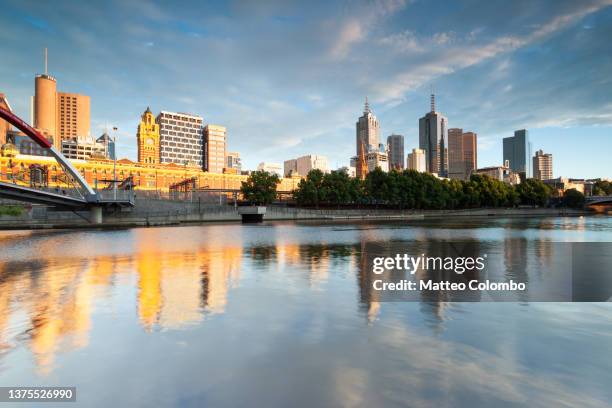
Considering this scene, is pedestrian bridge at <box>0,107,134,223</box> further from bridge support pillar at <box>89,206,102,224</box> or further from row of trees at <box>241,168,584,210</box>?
row of trees at <box>241,168,584,210</box>

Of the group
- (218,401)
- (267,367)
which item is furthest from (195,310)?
(218,401)

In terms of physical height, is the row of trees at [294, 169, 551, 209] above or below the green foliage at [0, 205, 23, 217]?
above

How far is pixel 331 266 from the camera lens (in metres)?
19.0

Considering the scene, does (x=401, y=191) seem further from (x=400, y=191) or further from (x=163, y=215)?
(x=163, y=215)

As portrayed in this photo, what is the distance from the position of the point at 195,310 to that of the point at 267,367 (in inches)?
177

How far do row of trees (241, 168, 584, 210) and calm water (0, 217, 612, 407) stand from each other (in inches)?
3644

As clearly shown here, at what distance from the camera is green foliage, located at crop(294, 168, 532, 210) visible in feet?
380

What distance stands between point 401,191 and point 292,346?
395 ft

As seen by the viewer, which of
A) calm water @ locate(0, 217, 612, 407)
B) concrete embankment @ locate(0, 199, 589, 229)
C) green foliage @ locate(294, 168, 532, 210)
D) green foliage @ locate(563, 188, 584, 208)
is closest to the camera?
calm water @ locate(0, 217, 612, 407)

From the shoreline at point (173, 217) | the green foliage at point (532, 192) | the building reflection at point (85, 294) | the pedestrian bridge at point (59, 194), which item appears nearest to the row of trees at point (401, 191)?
the shoreline at point (173, 217)

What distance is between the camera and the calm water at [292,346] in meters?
6.12

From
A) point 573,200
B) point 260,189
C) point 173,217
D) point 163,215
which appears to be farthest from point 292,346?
point 573,200

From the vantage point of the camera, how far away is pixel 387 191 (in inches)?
4774

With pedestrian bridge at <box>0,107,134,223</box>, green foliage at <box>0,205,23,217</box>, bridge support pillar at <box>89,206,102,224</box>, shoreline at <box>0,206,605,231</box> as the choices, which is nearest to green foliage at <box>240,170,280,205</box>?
shoreline at <box>0,206,605,231</box>
